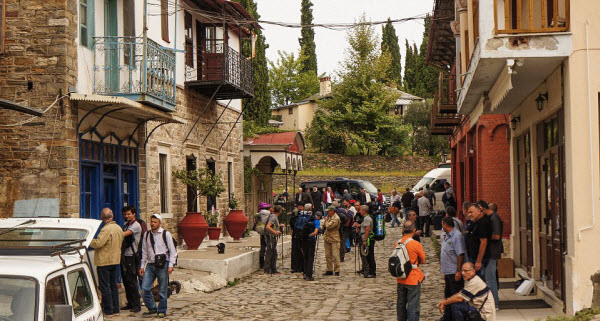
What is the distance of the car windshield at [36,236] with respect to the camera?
321 inches

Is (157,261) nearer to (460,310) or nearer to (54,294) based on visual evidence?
(460,310)

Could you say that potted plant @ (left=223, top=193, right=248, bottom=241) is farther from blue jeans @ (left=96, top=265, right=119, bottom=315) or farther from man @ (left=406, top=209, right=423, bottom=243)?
blue jeans @ (left=96, top=265, right=119, bottom=315)

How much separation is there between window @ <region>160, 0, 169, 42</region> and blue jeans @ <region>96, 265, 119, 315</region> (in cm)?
891

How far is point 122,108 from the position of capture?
50.5ft

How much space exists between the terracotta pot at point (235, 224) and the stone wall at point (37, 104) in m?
10.6

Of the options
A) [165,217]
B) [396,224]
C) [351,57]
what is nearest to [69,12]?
[165,217]

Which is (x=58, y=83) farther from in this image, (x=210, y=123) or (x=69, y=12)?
(x=210, y=123)

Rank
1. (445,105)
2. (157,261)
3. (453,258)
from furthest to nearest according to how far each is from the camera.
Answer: (445,105) → (157,261) → (453,258)

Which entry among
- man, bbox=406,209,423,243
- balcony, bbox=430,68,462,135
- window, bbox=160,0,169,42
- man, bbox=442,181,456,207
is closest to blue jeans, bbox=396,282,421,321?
man, bbox=406,209,423,243

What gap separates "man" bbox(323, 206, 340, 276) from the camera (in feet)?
61.7

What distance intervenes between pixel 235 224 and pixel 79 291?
56.5 feet

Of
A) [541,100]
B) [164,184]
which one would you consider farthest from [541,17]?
[164,184]

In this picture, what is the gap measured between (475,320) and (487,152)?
37.7 feet

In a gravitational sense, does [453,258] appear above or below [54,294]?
below
